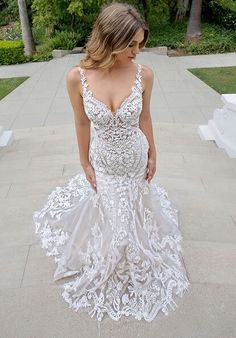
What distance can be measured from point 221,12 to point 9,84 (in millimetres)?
10836

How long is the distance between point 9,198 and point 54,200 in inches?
28.1

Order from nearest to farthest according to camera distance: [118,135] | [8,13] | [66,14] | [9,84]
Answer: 1. [118,135]
2. [9,84]
3. [66,14]
4. [8,13]

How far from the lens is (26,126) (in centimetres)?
799

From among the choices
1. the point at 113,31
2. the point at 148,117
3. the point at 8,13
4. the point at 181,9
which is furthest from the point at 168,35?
the point at 113,31

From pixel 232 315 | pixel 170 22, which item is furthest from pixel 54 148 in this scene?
pixel 170 22

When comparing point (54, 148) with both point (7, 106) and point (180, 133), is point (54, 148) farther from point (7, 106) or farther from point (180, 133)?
point (7, 106)

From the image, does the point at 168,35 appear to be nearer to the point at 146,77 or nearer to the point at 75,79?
the point at 146,77

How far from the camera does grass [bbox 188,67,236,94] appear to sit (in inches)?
390

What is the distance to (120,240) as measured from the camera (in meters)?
2.57

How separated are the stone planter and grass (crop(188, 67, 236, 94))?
3.74 meters

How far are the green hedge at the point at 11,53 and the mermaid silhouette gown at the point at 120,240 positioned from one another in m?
13.0

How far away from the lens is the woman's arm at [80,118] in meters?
2.38

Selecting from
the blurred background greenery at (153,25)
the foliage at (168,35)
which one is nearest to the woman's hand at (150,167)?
the blurred background greenery at (153,25)

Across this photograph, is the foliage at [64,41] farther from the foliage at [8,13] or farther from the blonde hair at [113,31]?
the blonde hair at [113,31]
